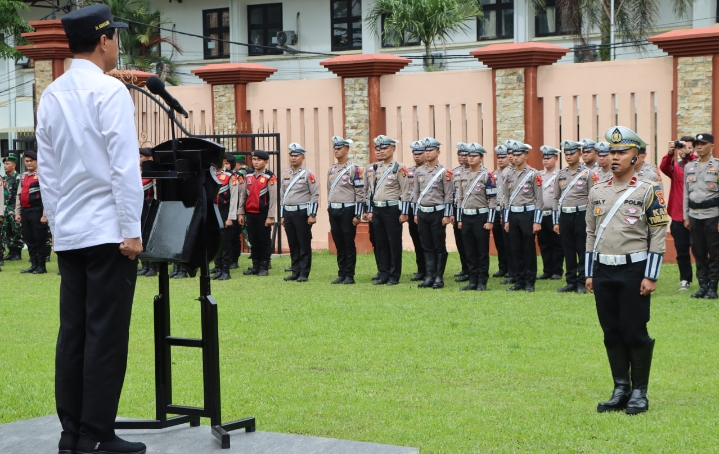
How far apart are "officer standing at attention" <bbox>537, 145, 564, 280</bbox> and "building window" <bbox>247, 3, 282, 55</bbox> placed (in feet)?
73.3

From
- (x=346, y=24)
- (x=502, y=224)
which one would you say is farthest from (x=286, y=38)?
(x=502, y=224)

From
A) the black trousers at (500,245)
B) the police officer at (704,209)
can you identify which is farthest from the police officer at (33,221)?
the police officer at (704,209)

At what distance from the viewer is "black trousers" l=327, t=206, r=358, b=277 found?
14180 millimetres

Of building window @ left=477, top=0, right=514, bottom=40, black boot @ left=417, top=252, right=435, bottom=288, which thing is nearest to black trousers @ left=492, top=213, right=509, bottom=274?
black boot @ left=417, top=252, right=435, bottom=288

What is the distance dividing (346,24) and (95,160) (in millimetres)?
30288

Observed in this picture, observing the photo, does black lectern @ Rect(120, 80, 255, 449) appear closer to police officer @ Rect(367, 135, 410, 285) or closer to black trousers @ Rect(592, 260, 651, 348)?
black trousers @ Rect(592, 260, 651, 348)

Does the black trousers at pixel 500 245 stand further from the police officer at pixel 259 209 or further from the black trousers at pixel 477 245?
→ the police officer at pixel 259 209

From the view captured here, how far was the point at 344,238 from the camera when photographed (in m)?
14.4

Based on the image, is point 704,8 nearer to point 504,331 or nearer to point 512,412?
point 504,331

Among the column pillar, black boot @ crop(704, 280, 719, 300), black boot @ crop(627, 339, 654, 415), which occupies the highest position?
the column pillar

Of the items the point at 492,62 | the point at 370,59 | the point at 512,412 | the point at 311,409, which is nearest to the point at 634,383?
the point at 512,412

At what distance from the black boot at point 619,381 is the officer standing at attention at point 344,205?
7.70 m

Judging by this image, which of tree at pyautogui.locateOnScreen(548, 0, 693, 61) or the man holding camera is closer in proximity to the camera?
the man holding camera

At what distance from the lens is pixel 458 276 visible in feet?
47.2
